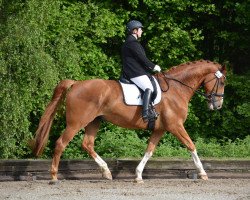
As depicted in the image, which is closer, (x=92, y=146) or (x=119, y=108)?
(x=119, y=108)

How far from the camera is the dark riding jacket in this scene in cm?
1167

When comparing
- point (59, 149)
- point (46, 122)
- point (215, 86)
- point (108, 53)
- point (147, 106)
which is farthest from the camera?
point (108, 53)

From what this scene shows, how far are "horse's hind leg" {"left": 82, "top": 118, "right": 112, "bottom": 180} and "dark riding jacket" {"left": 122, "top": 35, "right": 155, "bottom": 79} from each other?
103cm

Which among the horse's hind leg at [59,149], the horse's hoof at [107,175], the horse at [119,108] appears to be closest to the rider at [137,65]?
the horse at [119,108]

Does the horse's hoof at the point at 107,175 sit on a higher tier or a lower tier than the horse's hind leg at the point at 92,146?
lower

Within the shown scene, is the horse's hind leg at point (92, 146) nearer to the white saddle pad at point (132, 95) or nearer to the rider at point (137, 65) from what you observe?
the white saddle pad at point (132, 95)

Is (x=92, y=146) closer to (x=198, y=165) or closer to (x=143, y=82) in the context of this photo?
(x=143, y=82)

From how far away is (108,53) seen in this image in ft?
67.5

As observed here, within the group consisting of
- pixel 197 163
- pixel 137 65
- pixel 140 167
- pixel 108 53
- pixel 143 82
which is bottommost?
pixel 108 53

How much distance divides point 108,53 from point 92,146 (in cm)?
887

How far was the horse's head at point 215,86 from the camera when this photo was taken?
12.4 metres

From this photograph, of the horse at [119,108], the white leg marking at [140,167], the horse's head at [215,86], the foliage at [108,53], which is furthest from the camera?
the foliage at [108,53]

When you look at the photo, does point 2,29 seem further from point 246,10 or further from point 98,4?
point 246,10

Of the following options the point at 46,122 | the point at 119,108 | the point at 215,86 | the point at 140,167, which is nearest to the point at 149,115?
the point at 119,108
